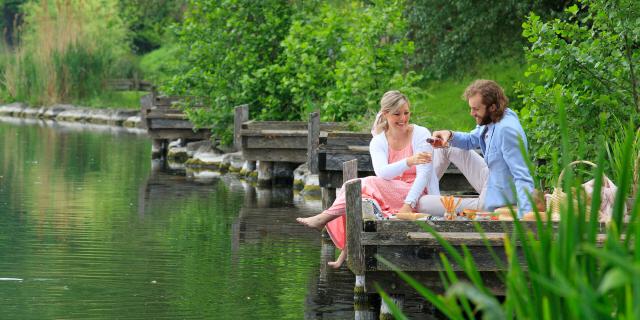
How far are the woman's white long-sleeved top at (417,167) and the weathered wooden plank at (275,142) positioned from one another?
9.45 metres

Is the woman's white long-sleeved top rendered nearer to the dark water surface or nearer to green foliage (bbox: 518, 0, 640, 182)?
the dark water surface

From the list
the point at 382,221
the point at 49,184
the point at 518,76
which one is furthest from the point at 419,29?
the point at 382,221

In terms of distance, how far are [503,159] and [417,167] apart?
0.77 meters

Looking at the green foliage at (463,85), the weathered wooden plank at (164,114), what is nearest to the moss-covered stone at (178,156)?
the weathered wooden plank at (164,114)

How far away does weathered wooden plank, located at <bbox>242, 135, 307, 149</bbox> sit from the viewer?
1941 cm

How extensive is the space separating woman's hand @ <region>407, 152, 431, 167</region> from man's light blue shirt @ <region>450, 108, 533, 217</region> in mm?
367

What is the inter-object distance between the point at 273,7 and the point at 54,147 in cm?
785

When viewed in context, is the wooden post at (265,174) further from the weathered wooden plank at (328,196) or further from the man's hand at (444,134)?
the man's hand at (444,134)

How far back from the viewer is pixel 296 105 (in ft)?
72.4

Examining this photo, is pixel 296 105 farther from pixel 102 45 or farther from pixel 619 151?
pixel 102 45

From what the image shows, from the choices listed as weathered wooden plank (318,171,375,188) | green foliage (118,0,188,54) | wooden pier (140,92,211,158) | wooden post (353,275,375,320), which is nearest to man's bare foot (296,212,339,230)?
wooden post (353,275,375,320)

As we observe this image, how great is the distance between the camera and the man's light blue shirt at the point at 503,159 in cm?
891

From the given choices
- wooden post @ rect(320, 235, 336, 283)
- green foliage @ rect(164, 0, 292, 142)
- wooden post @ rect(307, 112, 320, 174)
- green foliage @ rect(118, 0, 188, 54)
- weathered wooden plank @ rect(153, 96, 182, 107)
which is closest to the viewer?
wooden post @ rect(320, 235, 336, 283)

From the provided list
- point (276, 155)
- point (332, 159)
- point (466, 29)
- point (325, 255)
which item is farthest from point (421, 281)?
point (466, 29)
